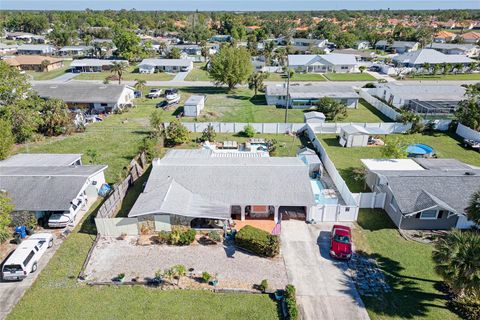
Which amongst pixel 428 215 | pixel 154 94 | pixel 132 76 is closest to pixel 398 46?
pixel 132 76

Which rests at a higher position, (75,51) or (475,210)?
(75,51)

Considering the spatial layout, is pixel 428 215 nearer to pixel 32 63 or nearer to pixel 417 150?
pixel 417 150

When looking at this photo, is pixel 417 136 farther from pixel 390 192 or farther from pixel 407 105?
pixel 390 192

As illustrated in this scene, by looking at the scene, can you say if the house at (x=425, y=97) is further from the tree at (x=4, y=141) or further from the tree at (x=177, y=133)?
the tree at (x=4, y=141)

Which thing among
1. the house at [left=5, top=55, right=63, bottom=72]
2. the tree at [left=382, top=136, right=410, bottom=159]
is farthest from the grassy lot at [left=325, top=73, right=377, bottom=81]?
the house at [left=5, top=55, right=63, bottom=72]

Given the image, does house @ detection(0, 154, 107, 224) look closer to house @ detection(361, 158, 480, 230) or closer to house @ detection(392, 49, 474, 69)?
house @ detection(361, 158, 480, 230)

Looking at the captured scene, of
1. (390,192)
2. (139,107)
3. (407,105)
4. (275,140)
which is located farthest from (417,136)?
(139,107)

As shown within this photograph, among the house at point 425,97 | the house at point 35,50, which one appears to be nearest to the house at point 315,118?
the house at point 425,97
